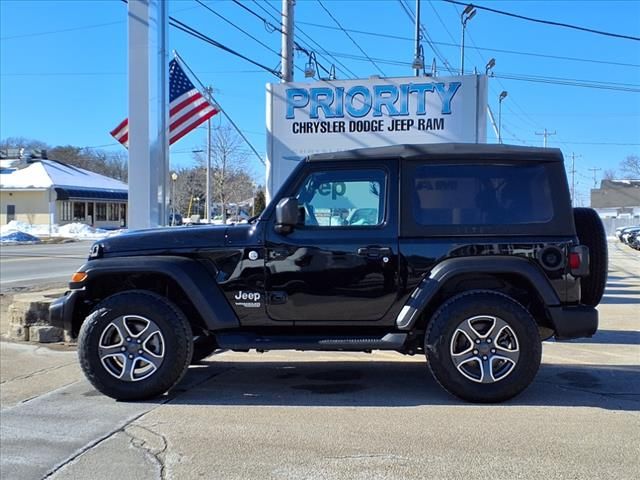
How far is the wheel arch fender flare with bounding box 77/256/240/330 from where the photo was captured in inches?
194

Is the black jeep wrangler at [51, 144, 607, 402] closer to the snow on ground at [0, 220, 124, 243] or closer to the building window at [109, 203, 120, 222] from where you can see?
the snow on ground at [0, 220, 124, 243]

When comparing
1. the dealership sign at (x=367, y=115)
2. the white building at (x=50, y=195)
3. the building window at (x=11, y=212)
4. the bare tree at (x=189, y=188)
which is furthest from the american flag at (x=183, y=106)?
the bare tree at (x=189, y=188)

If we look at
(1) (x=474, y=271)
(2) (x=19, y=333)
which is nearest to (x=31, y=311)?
(2) (x=19, y=333)

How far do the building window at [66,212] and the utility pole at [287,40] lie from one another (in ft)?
121

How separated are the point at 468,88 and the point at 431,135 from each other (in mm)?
978

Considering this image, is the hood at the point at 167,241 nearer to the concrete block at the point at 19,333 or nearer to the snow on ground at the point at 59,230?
the concrete block at the point at 19,333

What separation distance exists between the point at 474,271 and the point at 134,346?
2859 millimetres

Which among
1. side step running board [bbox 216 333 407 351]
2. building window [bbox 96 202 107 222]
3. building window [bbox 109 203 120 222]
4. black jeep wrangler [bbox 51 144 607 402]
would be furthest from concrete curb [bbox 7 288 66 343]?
building window [bbox 109 203 120 222]

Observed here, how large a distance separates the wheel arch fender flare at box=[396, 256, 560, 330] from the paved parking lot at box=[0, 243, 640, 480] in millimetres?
813

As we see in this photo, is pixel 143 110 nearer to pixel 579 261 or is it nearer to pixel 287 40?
pixel 579 261

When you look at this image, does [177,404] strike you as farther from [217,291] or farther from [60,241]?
[60,241]

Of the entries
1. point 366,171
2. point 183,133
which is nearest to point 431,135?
point 183,133

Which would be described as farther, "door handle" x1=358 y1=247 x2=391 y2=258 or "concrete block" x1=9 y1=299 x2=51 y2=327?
"concrete block" x1=9 y1=299 x2=51 y2=327

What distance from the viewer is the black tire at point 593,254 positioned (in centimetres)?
519
